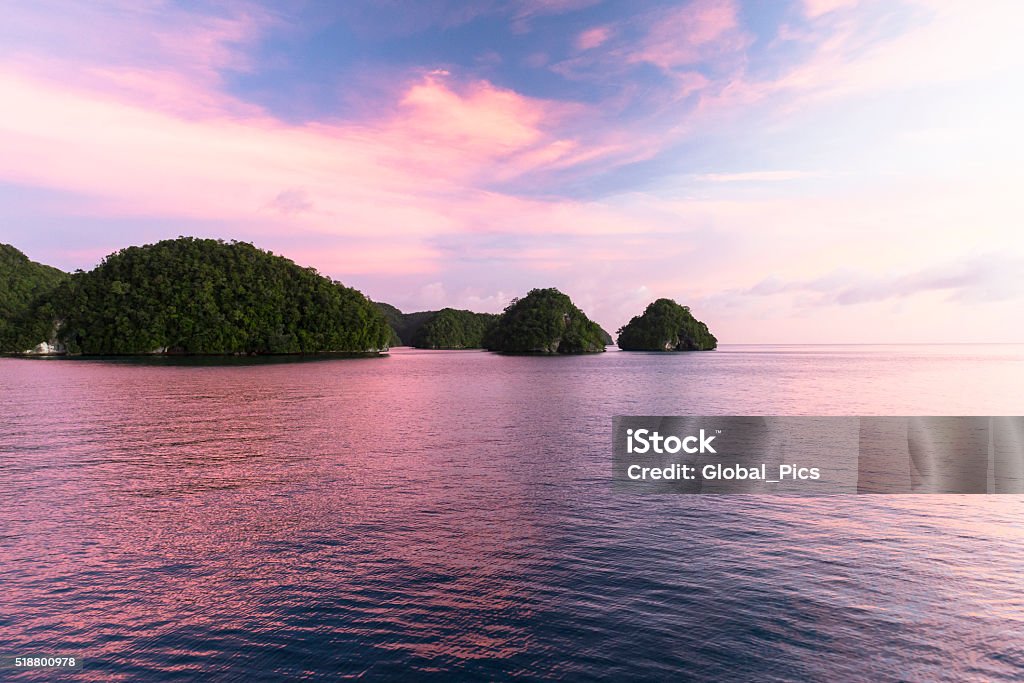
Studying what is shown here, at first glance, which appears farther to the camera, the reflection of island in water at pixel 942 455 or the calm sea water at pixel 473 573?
the reflection of island in water at pixel 942 455

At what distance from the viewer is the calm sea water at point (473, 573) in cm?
1540

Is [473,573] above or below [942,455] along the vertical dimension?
below

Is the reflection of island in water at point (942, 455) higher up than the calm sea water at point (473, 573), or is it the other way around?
the reflection of island in water at point (942, 455)

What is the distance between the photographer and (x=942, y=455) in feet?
154

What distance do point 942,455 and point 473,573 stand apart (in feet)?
149

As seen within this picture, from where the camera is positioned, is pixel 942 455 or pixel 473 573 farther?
pixel 942 455

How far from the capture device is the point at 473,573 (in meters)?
21.0

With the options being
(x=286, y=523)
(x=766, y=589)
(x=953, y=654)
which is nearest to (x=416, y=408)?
(x=286, y=523)

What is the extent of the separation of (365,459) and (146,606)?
2517 cm

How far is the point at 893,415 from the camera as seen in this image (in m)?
73.9

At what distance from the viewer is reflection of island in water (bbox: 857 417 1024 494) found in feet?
119

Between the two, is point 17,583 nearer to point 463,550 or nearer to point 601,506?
point 463,550

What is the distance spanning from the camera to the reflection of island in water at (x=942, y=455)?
36125mm

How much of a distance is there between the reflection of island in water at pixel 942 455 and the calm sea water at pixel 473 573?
3.59 m
